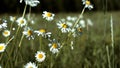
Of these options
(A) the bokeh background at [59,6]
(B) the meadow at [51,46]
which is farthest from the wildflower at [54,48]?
(A) the bokeh background at [59,6]

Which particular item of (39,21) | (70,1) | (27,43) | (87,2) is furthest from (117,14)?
(87,2)

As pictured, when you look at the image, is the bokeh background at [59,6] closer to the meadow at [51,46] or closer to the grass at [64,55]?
the meadow at [51,46]

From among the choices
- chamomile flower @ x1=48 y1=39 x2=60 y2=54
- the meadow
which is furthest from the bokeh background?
chamomile flower @ x1=48 y1=39 x2=60 y2=54

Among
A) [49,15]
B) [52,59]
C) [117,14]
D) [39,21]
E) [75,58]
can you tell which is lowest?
[117,14]

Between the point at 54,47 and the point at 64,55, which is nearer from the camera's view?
the point at 54,47

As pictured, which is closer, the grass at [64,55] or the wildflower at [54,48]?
the wildflower at [54,48]

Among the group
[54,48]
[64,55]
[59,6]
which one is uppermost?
[54,48]

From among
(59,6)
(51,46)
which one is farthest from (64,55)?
(59,6)

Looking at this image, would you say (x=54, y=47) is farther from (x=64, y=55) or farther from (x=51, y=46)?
(x=64, y=55)

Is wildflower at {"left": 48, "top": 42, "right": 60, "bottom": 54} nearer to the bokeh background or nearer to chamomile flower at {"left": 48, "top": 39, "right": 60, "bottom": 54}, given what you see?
chamomile flower at {"left": 48, "top": 39, "right": 60, "bottom": 54}

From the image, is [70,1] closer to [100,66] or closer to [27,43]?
[27,43]

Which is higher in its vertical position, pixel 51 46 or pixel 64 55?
pixel 51 46
